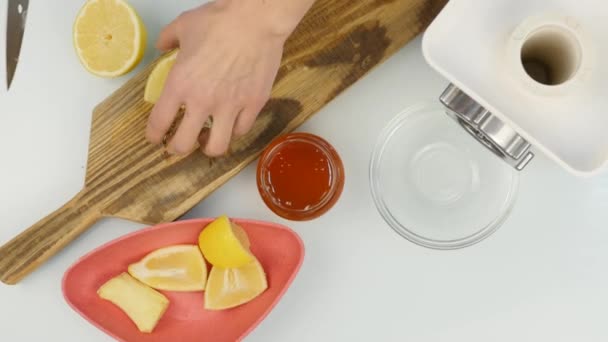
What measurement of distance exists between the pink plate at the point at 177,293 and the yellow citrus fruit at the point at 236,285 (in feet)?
0.04

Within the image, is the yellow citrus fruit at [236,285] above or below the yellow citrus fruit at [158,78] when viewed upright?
below

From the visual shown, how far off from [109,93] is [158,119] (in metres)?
0.18

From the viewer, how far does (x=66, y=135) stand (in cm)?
84

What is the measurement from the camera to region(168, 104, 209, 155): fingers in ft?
2.22

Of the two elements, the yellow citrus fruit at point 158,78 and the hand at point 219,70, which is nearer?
the hand at point 219,70

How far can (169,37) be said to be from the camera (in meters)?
0.72

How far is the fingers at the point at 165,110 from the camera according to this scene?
2.21 feet

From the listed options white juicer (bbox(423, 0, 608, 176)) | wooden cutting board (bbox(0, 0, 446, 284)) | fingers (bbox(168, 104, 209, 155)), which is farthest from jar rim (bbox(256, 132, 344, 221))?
white juicer (bbox(423, 0, 608, 176))

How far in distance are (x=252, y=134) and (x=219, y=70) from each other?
14 centimetres

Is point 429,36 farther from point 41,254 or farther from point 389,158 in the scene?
point 41,254

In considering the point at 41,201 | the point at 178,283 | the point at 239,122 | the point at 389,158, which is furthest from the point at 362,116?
the point at 41,201

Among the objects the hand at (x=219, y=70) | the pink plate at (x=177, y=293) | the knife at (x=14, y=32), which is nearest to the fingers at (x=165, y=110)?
the hand at (x=219, y=70)

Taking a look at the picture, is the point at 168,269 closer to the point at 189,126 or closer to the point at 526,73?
the point at 189,126

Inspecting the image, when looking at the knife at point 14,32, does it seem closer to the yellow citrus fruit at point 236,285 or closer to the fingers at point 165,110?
the fingers at point 165,110
